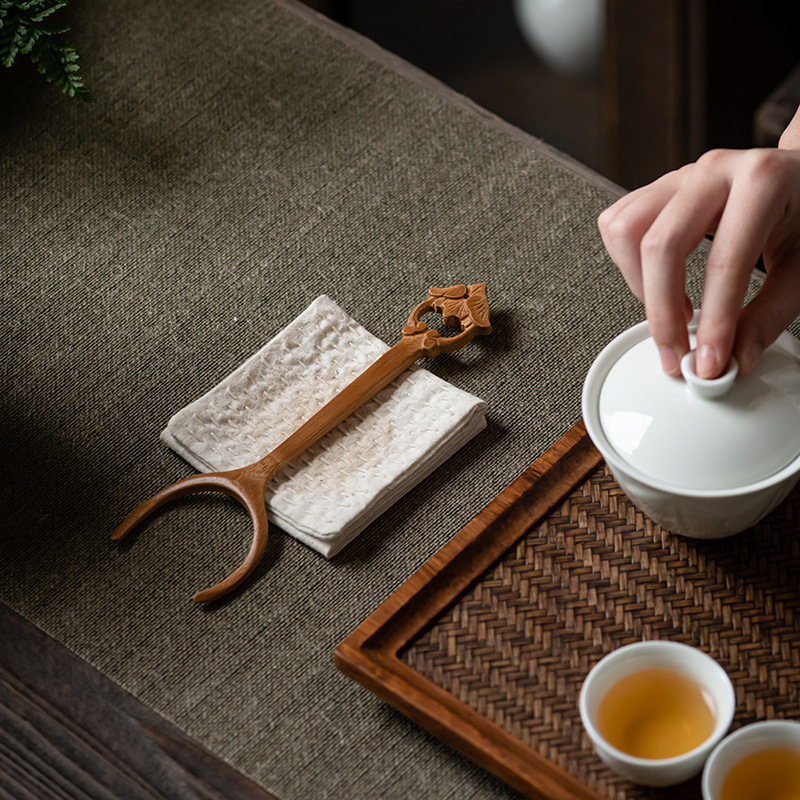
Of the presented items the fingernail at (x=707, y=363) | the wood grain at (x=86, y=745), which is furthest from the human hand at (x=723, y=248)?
the wood grain at (x=86, y=745)

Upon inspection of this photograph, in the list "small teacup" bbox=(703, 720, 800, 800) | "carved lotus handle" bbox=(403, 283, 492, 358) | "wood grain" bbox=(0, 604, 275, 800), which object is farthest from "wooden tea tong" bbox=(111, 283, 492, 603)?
"small teacup" bbox=(703, 720, 800, 800)

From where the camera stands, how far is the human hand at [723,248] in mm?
637

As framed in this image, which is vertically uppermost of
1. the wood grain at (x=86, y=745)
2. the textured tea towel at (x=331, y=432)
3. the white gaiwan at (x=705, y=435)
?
the white gaiwan at (x=705, y=435)

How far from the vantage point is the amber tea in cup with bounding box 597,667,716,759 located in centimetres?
62

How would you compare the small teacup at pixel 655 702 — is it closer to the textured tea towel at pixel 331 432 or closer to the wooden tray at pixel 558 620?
the wooden tray at pixel 558 620

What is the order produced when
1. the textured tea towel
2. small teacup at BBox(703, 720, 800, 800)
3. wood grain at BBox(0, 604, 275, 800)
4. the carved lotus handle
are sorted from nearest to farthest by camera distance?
small teacup at BBox(703, 720, 800, 800) < wood grain at BBox(0, 604, 275, 800) < the textured tea towel < the carved lotus handle

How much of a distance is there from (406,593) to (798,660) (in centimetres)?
30

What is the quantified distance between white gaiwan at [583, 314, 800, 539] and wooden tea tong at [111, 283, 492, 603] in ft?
0.91

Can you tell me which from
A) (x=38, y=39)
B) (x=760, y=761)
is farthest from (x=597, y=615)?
(x=38, y=39)

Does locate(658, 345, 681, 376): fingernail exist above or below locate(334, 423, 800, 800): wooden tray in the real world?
above

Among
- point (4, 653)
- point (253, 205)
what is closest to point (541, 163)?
point (253, 205)

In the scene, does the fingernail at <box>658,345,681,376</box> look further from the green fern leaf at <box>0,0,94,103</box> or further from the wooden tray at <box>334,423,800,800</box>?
the green fern leaf at <box>0,0,94,103</box>

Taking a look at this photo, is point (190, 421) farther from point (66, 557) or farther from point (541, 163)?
point (541, 163)

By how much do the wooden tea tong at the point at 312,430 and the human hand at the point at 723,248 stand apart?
0.28 m
